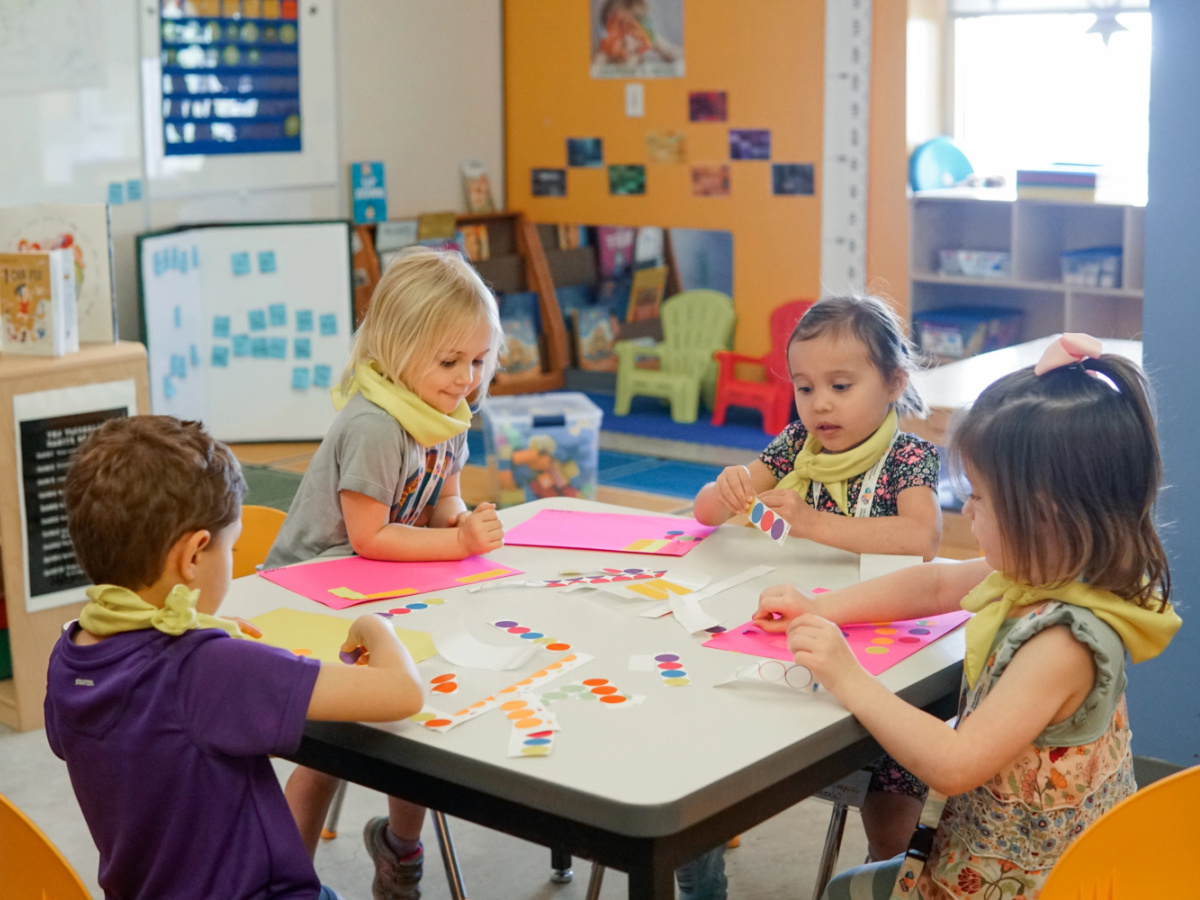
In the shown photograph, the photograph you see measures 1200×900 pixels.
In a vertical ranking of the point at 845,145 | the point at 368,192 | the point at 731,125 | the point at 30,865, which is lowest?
the point at 30,865

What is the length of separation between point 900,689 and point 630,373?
407cm

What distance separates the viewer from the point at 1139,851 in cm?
111

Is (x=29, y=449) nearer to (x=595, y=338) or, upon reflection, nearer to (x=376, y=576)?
(x=376, y=576)

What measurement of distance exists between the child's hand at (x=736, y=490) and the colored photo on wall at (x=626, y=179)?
3786mm

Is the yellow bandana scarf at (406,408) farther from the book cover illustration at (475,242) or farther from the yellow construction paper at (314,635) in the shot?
the book cover illustration at (475,242)

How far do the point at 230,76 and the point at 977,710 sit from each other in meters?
4.42

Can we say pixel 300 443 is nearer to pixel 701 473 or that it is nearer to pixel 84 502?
pixel 701 473

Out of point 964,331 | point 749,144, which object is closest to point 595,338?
point 749,144

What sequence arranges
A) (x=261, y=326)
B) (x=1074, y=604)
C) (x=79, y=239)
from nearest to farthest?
1. (x=1074, y=604)
2. (x=79, y=239)
3. (x=261, y=326)

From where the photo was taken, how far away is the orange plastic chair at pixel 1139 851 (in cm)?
108

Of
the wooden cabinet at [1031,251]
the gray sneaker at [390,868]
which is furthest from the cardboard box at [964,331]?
the gray sneaker at [390,868]

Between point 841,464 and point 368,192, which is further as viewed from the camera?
point 368,192

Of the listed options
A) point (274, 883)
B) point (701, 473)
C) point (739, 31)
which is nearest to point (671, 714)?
point (274, 883)

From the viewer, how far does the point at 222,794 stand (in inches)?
49.1
